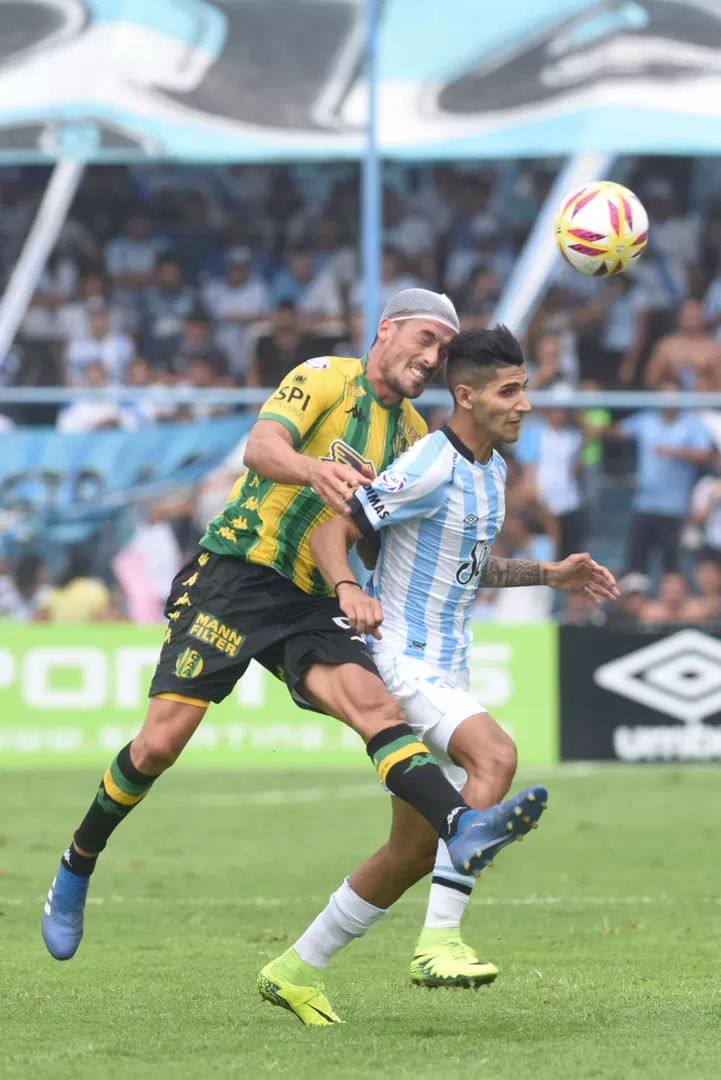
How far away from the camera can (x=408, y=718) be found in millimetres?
6332

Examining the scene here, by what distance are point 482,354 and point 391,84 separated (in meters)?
11.6

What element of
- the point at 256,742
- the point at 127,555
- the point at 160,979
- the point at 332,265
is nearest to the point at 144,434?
the point at 127,555

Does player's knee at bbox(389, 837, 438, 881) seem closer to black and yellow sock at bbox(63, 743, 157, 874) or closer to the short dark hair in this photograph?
black and yellow sock at bbox(63, 743, 157, 874)

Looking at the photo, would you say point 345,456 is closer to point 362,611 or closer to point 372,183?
point 362,611

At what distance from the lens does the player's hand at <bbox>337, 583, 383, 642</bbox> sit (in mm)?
5898

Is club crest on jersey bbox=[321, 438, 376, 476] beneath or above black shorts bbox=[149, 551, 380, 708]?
above

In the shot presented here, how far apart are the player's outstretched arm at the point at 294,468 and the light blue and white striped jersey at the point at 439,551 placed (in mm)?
229

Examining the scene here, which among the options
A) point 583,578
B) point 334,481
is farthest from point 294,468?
point 583,578

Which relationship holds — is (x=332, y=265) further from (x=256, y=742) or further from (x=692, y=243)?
(x=256, y=742)

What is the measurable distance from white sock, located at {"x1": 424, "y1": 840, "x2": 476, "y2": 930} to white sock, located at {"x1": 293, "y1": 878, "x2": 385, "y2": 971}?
1.15ft

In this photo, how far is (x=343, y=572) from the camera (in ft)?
20.3

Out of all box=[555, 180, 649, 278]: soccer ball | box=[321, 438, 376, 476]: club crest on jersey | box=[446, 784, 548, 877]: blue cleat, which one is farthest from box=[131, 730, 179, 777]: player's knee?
box=[555, 180, 649, 278]: soccer ball

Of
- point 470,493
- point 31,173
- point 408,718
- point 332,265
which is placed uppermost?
point 31,173

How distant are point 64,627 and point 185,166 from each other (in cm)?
780
